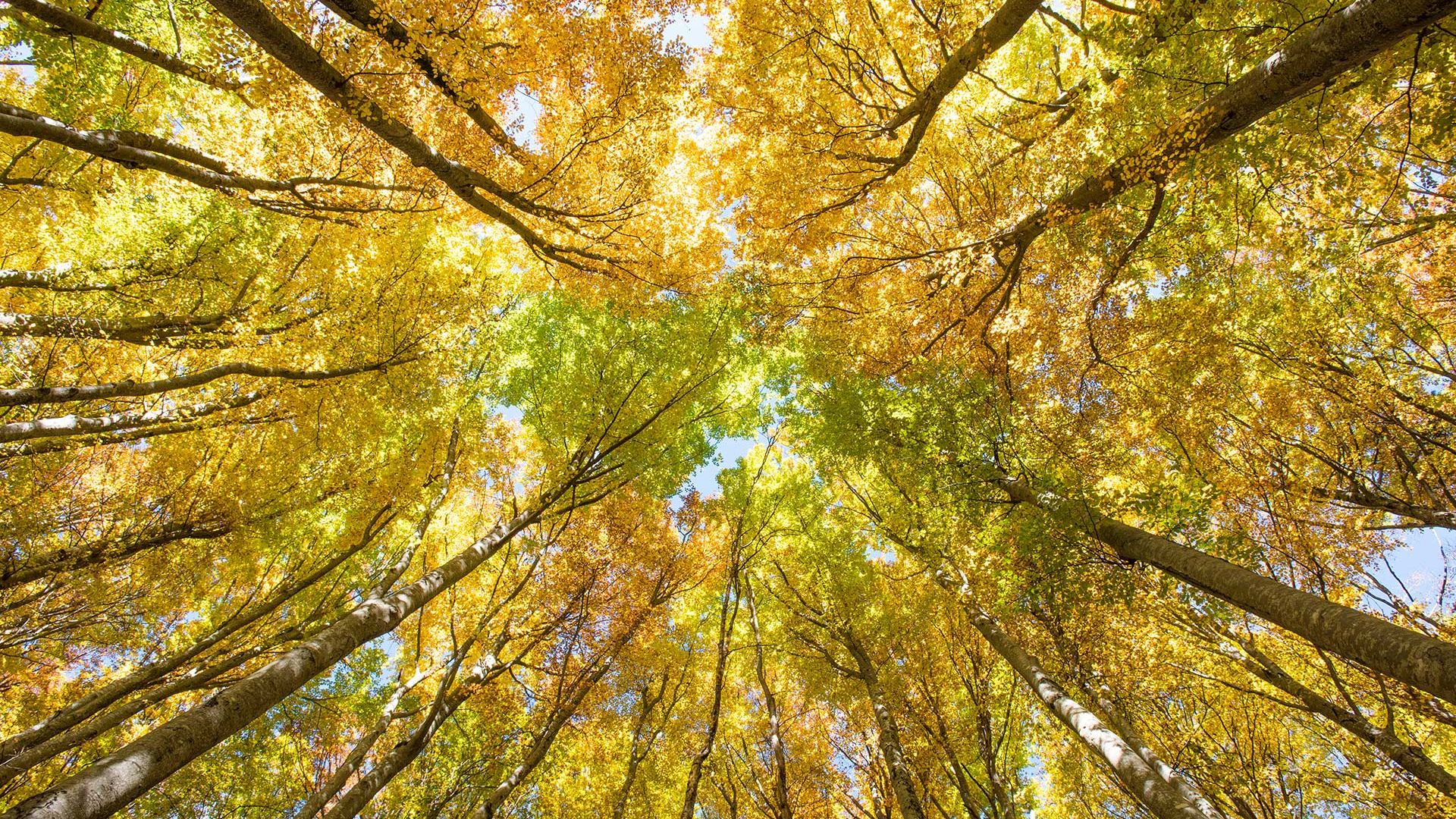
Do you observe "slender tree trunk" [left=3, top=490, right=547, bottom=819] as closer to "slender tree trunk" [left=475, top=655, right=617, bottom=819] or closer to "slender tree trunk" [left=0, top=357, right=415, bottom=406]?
"slender tree trunk" [left=475, top=655, right=617, bottom=819]

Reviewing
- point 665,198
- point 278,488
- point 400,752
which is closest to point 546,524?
point 400,752

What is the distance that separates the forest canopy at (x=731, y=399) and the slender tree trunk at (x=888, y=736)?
0.09 meters

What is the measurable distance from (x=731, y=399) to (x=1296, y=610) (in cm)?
781

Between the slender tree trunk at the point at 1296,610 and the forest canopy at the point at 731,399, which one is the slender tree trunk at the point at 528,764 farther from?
the slender tree trunk at the point at 1296,610

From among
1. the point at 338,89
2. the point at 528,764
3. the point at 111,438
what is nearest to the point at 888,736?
the point at 528,764

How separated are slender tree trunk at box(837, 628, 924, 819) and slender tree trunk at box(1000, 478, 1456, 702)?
360 cm

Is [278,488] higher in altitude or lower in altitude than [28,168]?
lower

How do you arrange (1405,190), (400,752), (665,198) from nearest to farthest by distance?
(400,752), (1405,190), (665,198)

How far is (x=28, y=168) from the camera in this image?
8.61 m

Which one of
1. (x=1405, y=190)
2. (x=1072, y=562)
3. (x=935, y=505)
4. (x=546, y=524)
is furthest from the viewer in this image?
(x=935, y=505)

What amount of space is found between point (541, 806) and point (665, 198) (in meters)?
11.7

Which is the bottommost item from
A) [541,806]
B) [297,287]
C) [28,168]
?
[541,806]

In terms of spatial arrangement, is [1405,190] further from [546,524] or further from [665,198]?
[546,524]

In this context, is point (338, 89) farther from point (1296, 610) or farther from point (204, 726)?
point (1296, 610)
